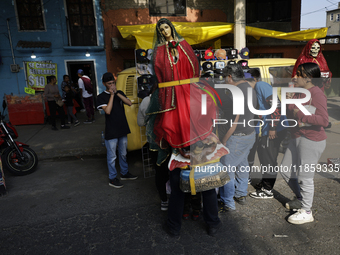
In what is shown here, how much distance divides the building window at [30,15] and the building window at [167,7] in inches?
190

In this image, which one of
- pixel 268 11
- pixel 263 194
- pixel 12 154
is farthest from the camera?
pixel 268 11

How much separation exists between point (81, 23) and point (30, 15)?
2.08 metres

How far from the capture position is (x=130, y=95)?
503 centimetres

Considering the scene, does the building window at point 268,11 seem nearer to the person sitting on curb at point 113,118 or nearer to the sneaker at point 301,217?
the person sitting on curb at point 113,118

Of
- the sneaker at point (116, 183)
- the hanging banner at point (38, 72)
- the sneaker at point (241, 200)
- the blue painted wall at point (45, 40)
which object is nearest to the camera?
the sneaker at point (241, 200)

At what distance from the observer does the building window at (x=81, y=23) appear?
1102 centimetres

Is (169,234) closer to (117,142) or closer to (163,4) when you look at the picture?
(117,142)

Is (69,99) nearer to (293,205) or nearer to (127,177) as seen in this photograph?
(127,177)

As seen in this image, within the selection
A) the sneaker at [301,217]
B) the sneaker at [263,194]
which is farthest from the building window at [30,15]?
the sneaker at [301,217]

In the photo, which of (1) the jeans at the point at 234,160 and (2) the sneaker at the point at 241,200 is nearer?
(1) the jeans at the point at 234,160

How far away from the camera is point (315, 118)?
277 centimetres

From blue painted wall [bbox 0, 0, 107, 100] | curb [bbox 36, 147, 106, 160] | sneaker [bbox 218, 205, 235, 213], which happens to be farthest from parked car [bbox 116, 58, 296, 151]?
blue painted wall [bbox 0, 0, 107, 100]

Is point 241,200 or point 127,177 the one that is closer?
point 241,200

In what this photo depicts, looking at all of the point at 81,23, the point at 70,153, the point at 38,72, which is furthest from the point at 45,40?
the point at 70,153
